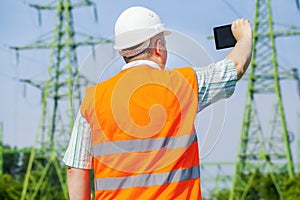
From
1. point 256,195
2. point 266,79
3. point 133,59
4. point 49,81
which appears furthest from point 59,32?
point 133,59

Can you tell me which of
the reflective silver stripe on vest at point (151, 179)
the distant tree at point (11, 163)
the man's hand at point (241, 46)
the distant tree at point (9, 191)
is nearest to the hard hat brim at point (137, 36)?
the man's hand at point (241, 46)

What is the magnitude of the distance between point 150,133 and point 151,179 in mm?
165

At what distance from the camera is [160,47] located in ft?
9.44

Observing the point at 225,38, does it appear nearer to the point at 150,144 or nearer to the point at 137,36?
the point at 137,36

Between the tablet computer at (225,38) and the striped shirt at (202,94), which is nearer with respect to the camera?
the striped shirt at (202,94)

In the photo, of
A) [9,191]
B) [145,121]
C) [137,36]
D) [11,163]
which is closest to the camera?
[145,121]

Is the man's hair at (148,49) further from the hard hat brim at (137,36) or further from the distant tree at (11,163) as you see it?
the distant tree at (11,163)

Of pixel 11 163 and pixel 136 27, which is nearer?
pixel 136 27

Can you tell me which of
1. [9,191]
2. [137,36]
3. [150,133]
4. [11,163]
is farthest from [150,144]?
[11,163]

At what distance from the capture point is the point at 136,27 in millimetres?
2896

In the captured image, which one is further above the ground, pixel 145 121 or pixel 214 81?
pixel 214 81

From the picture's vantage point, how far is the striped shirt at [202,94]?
2.84m

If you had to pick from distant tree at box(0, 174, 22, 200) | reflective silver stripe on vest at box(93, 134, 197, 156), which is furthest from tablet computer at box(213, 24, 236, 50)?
distant tree at box(0, 174, 22, 200)

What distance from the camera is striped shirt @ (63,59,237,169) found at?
9.33 ft
